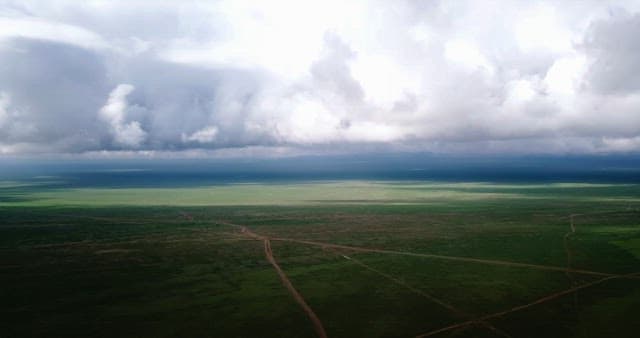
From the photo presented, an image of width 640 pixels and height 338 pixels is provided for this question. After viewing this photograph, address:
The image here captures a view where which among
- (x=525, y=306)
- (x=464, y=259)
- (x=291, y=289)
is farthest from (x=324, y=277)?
(x=525, y=306)

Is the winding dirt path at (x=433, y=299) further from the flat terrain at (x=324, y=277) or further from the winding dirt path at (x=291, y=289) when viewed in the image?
the winding dirt path at (x=291, y=289)

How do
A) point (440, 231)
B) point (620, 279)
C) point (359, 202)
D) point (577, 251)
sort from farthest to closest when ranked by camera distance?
1. point (359, 202)
2. point (440, 231)
3. point (577, 251)
4. point (620, 279)

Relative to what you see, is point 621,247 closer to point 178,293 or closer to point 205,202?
point 178,293

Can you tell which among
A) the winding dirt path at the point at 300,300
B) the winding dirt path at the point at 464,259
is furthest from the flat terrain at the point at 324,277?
the winding dirt path at the point at 464,259

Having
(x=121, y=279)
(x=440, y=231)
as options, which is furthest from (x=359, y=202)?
(x=121, y=279)

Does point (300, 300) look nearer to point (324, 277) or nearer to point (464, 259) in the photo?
point (324, 277)

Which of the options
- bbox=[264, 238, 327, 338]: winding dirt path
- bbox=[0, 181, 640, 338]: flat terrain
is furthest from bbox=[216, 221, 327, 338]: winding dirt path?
bbox=[0, 181, 640, 338]: flat terrain

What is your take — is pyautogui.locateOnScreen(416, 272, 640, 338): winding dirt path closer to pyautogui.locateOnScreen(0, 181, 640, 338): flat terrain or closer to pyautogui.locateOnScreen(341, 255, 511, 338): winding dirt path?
pyautogui.locateOnScreen(0, 181, 640, 338): flat terrain

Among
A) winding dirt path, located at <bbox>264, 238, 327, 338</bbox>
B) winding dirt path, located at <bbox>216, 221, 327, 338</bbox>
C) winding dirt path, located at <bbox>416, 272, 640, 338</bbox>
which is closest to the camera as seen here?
winding dirt path, located at <bbox>416, 272, 640, 338</bbox>
